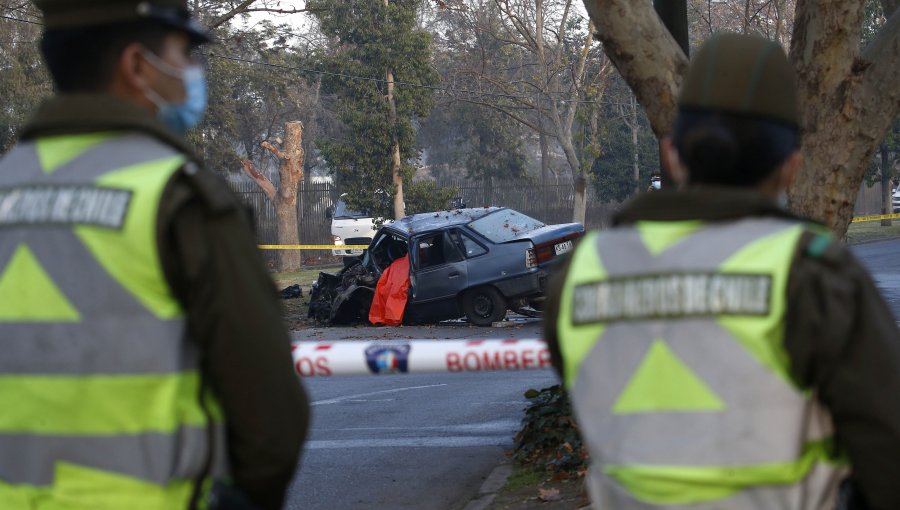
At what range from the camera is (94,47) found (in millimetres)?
2352

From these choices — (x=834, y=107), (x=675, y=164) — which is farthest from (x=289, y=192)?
(x=675, y=164)

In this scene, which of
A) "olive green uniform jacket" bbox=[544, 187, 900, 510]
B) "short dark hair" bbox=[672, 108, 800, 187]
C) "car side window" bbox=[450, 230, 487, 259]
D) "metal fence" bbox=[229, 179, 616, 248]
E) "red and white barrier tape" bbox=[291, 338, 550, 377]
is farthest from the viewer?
"metal fence" bbox=[229, 179, 616, 248]

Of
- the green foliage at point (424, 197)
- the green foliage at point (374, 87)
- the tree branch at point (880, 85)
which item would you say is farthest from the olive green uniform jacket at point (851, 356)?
the green foliage at point (424, 197)

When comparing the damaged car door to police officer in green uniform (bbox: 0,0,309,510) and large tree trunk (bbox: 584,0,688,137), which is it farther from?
police officer in green uniform (bbox: 0,0,309,510)

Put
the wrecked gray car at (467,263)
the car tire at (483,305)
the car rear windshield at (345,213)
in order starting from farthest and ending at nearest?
the car rear windshield at (345,213) → the car tire at (483,305) → the wrecked gray car at (467,263)

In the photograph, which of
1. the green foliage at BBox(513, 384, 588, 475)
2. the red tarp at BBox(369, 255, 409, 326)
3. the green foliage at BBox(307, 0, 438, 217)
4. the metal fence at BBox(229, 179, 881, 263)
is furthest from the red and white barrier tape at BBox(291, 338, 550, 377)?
the metal fence at BBox(229, 179, 881, 263)

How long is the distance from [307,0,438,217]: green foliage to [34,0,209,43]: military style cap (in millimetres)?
32778

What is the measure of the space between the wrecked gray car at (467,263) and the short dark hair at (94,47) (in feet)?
52.7

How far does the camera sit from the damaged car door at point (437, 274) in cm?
1911

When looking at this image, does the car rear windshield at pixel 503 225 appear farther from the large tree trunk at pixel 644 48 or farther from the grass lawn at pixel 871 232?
the grass lawn at pixel 871 232

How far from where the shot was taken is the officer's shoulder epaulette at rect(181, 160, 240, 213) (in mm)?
2182

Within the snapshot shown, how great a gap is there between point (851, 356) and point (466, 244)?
55.8ft

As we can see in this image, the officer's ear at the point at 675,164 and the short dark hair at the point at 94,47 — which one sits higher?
the short dark hair at the point at 94,47

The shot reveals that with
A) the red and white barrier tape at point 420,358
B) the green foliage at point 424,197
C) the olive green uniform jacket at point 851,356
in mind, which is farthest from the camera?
the green foliage at point 424,197
